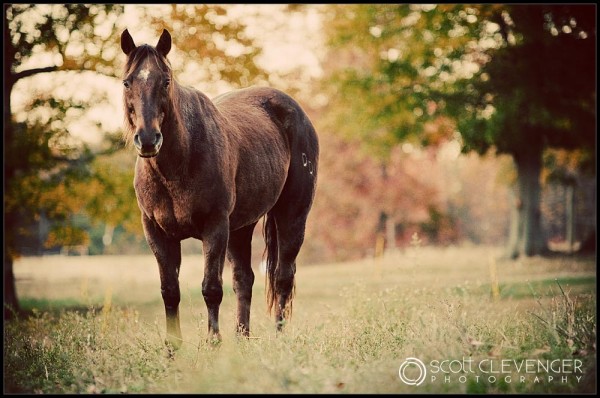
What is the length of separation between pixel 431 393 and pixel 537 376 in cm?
81

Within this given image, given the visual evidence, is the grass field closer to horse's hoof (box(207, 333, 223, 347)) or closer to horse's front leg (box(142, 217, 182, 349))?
horse's hoof (box(207, 333, 223, 347))

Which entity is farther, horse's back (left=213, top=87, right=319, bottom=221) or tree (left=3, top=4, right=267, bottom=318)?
tree (left=3, top=4, right=267, bottom=318)

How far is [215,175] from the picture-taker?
5617mm

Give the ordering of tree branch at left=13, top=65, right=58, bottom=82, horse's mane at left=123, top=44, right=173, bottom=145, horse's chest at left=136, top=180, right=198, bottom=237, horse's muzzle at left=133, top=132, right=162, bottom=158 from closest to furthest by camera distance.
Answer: horse's muzzle at left=133, top=132, right=162, bottom=158
horse's mane at left=123, top=44, right=173, bottom=145
horse's chest at left=136, top=180, right=198, bottom=237
tree branch at left=13, top=65, right=58, bottom=82

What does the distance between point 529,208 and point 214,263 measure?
15.7 meters

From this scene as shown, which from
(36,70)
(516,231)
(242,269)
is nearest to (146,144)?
(242,269)

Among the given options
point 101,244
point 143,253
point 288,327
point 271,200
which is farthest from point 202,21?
point 101,244

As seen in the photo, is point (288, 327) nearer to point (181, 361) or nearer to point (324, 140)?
point (181, 361)

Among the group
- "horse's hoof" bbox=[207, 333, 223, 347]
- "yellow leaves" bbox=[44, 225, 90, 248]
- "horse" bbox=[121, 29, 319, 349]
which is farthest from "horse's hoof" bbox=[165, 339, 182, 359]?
"yellow leaves" bbox=[44, 225, 90, 248]

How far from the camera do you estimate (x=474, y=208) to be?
47500 mm

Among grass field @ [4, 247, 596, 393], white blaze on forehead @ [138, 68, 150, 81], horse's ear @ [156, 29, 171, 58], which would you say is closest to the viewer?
grass field @ [4, 247, 596, 393]

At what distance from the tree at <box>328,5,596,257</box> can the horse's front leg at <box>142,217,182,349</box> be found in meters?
12.8

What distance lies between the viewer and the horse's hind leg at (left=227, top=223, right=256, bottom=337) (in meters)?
6.70

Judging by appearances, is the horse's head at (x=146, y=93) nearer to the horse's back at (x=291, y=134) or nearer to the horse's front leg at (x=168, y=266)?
the horse's front leg at (x=168, y=266)
